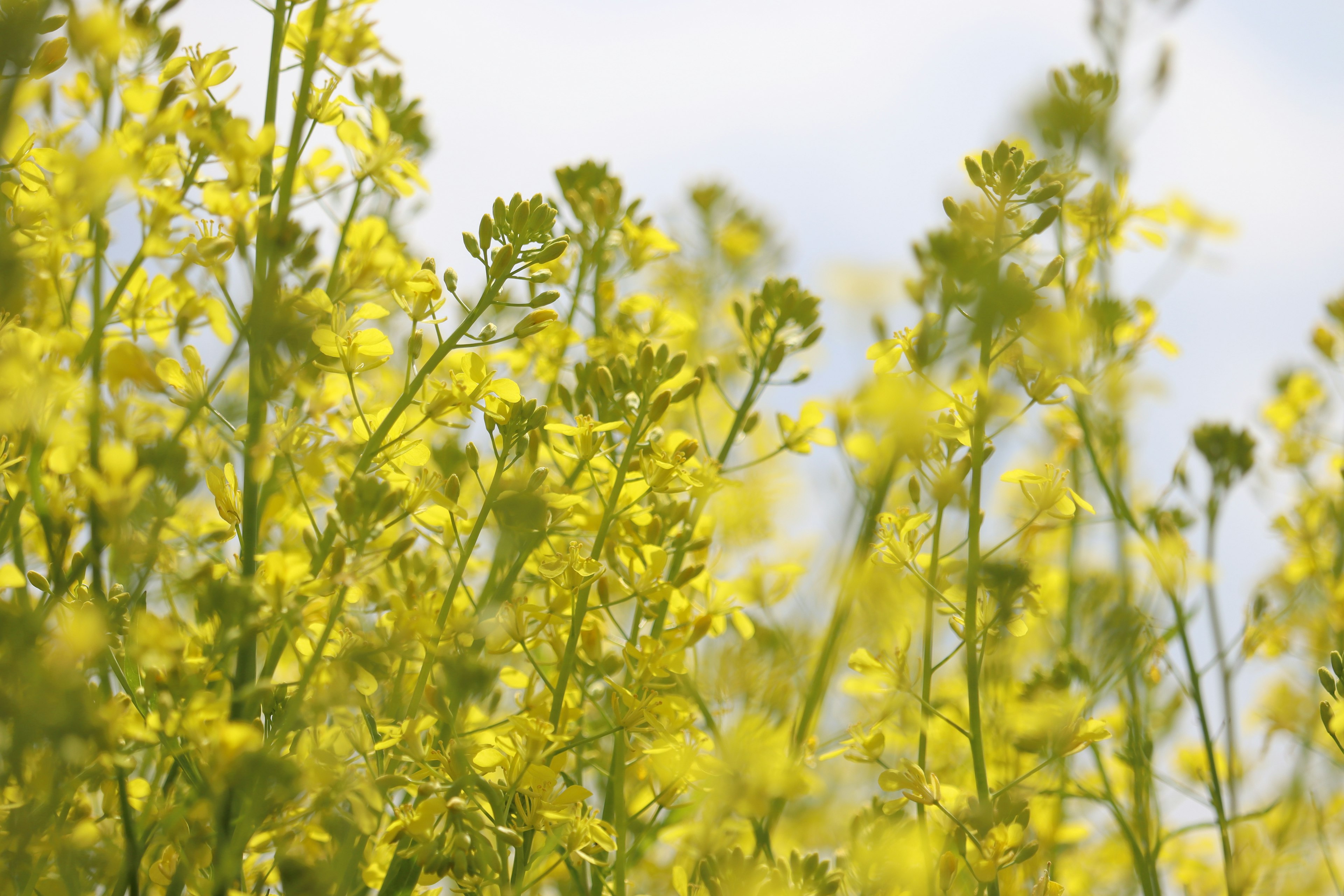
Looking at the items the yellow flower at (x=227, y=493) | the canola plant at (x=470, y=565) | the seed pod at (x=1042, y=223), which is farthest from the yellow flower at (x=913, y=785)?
the yellow flower at (x=227, y=493)

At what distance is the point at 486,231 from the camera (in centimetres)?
113

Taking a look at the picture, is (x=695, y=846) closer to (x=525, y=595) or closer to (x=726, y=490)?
(x=525, y=595)

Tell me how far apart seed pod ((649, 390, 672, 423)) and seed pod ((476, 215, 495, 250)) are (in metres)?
0.27

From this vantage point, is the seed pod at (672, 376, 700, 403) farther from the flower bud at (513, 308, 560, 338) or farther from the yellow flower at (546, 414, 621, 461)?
the flower bud at (513, 308, 560, 338)

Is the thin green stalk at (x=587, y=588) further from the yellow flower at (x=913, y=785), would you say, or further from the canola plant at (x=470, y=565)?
the yellow flower at (x=913, y=785)

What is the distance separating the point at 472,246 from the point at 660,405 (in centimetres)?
29

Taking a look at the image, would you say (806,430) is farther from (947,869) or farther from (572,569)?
(947,869)

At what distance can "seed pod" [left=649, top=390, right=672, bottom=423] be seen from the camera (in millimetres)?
1208

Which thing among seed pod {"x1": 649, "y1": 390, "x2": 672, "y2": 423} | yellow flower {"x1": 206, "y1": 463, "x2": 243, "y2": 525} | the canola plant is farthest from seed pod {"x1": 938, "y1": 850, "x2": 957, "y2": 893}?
yellow flower {"x1": 206, "y1": 463, "x2": 243, "y2": 525}

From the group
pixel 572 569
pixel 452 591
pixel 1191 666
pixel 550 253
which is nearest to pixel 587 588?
pixel 572 569

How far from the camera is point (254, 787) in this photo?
0.83 metres

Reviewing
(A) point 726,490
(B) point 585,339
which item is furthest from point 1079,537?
(B) point 585,339

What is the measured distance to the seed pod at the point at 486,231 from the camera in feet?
3.69

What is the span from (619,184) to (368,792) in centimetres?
110
